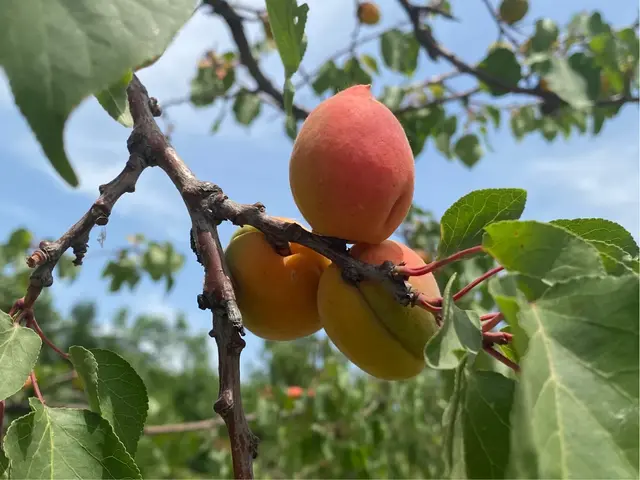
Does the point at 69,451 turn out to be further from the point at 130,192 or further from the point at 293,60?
the point at 293,60

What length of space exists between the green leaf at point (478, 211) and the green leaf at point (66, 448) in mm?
388

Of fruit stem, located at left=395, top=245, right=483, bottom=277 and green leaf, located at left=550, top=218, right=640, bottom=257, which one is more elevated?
green leaf, located at left=550, top=218, right=640, bottom=257

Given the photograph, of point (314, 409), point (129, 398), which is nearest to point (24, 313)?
point (129, 398)

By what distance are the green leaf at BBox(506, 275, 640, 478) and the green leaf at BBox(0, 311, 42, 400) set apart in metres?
0.42

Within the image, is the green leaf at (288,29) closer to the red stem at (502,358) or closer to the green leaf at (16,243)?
the red stem at (502,358)

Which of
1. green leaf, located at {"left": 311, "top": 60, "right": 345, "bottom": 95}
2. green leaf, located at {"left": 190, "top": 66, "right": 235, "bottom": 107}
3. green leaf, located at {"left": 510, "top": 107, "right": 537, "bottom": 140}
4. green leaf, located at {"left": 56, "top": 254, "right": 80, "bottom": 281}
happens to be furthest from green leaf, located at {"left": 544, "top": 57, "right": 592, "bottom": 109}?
green leaf, located at {"left": 56, "top": 254, "right": 80, "bottom": 281}

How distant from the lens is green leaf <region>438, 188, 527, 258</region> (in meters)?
0.63

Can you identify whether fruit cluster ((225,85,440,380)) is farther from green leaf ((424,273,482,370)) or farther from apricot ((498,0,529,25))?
apricot ((498,0,529,25))

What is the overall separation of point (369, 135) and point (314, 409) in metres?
1.75

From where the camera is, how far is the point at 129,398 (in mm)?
647

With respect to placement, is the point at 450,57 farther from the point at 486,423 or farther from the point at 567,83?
the point at 486,423

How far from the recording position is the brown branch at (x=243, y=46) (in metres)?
1.79

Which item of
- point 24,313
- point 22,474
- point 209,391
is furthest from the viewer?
point 209,391

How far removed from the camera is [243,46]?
Result: 192 centimetres
